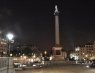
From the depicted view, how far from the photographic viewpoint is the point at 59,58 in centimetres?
8256

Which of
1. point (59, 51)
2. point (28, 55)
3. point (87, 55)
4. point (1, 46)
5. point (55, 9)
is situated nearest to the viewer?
point (59, 51)

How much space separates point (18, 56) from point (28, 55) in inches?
483

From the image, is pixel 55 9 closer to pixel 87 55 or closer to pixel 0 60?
pixel 0 60

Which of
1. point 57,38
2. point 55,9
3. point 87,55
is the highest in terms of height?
point 55,9

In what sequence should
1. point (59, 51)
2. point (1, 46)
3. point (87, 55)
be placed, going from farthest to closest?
point (87, 55), point (1, 46), point (59, 51)

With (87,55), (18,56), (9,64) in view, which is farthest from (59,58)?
(87,55)

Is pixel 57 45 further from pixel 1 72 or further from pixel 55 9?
pixel 1 72

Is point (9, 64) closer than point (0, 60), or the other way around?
point (0, 60)

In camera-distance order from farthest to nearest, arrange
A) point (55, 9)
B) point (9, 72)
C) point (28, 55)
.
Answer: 1. point (28, 55)
2. point (55, 9)
3. point (9, 72)

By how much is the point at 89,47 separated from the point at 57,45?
10015cm

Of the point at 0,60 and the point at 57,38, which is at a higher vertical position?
the point at 57,38

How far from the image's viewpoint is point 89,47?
176 m

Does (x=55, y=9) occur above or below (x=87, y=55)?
above

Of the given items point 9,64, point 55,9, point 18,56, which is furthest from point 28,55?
point 9,64
